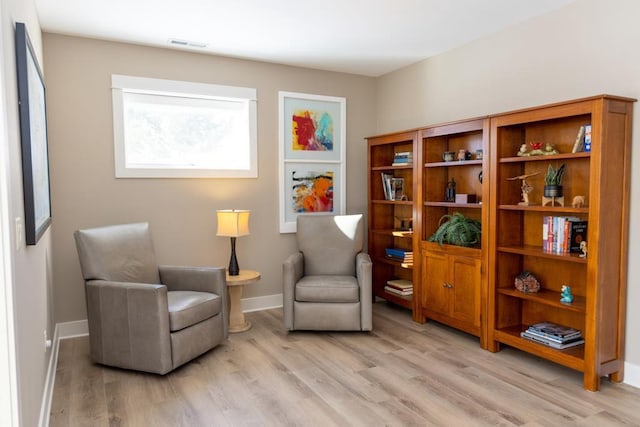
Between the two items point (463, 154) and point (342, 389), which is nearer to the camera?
point (342, 389)

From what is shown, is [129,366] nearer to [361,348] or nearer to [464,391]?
[361,348]

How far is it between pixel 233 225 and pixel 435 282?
1.83 metres

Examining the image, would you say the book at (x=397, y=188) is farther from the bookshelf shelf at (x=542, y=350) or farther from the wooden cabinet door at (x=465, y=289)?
the bookshelf shelf at (x=542, y=350)

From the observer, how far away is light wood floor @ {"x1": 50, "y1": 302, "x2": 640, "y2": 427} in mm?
2520

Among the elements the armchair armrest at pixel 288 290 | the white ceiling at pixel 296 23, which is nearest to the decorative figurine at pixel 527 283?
the armchair armrest at pixel 288 290

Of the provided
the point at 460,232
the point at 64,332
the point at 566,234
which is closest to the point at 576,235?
the point at 566,234

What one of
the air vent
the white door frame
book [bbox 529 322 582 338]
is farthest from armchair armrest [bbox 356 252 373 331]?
the white door frame

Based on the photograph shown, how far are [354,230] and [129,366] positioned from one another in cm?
222

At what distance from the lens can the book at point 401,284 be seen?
4508 mm

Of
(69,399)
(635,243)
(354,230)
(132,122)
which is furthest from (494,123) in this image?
(69,399)

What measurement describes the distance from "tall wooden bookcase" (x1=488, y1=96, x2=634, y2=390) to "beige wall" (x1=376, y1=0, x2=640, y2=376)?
4.6 inches

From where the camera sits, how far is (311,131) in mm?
4855

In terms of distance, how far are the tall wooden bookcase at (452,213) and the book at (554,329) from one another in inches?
15.7

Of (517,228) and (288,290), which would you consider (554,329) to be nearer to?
(517,228)
